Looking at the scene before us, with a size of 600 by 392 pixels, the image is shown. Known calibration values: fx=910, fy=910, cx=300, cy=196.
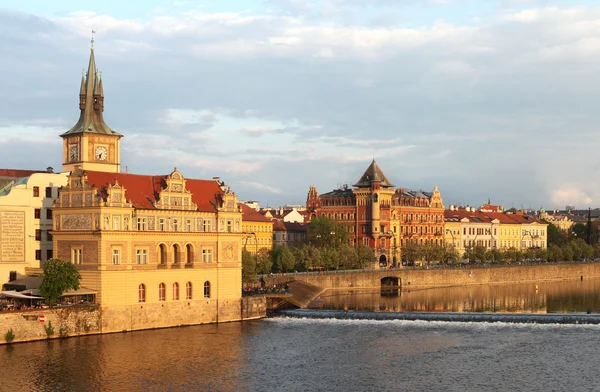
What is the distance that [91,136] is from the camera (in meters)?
94.9

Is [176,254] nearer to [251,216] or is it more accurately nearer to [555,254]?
[251,216]

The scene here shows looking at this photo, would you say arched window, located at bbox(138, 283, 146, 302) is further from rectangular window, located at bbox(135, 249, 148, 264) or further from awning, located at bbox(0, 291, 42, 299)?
awning, located at bbox(0, 291, 42, 299)

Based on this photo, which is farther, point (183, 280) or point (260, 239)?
point (260, 239)

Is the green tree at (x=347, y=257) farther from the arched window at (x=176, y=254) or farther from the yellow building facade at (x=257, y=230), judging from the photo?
the arched window at (x=176, y=254)

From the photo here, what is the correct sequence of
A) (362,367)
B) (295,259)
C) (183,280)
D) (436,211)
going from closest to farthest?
(362,367) → (183,280) → (295,259) → (436,211)

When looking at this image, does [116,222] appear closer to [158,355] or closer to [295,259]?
[158,355]

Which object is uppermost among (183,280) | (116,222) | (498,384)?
(116,222)

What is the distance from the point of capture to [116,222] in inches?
2972

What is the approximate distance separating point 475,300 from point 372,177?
53.8m

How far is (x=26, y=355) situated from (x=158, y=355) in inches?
361

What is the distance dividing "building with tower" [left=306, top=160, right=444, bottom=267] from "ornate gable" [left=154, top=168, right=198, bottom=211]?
3138 inches

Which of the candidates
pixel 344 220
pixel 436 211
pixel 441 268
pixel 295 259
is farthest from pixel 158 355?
pixel 436 211

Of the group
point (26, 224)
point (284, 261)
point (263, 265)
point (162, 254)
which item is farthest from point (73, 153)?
point (284, 261)

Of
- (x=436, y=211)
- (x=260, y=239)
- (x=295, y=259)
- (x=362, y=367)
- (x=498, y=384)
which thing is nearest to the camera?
(x=498, y=384)
